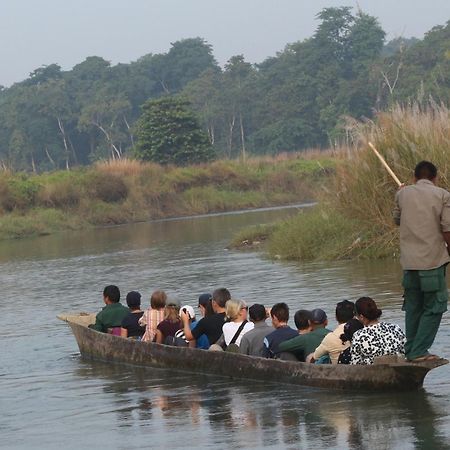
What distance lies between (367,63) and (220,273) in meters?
55.7

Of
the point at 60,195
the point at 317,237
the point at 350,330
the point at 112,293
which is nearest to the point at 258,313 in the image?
the point at 350,330

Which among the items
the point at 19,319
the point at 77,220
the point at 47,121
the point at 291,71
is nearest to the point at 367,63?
the point at 291,71

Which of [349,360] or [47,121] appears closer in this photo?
[349,360]

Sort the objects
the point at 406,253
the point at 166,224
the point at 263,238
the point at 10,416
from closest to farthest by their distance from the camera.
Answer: the point at 406,253
the point at 10,416
the point at 263,238
the point at 166,224

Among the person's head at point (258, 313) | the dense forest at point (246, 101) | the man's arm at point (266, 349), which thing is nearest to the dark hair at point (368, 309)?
the man's arm at point (266, 349)

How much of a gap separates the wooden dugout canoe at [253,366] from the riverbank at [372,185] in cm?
790

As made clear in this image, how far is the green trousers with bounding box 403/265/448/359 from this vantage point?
33.5ft

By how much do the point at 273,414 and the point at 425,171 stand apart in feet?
7.68

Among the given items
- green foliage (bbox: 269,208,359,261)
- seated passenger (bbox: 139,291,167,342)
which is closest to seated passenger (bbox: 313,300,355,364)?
seated passenger (bbox: 139,291,167,342)

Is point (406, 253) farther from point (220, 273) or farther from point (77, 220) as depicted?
point (77, 220)

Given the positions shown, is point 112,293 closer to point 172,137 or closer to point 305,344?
point 305,344

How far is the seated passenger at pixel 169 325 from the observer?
13.3 meters

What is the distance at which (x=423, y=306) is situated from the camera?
10.5m

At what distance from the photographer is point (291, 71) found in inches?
3189
